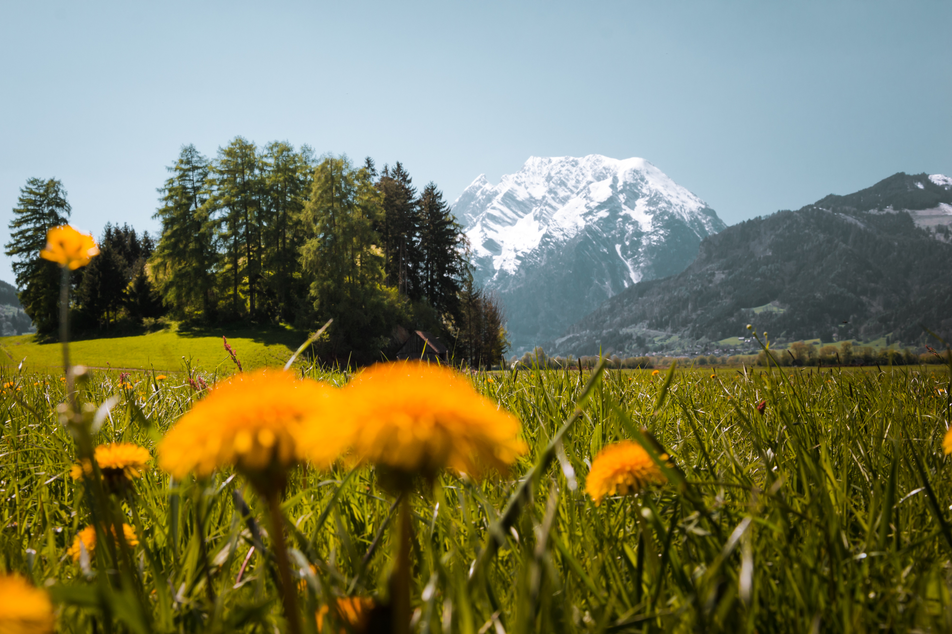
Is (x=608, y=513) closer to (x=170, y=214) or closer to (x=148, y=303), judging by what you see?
(x=170, y=214)

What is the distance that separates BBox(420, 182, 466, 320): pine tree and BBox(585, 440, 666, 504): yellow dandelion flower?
4879cm

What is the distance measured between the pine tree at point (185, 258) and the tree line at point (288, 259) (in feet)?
0.34

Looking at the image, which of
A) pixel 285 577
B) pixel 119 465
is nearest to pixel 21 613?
pixel 285 577

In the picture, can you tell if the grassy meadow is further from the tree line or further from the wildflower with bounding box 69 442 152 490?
the tree line

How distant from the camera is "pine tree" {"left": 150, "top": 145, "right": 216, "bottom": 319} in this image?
1754 inches

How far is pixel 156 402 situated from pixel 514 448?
120 inches

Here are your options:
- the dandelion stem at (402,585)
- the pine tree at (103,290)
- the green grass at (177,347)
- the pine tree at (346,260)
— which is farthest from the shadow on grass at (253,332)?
the dandelion stem at (402,585)

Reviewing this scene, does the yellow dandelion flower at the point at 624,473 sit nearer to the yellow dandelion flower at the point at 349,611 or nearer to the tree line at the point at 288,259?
the yellow dandelion flower at the point at 349,611

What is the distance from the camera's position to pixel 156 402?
9.32 ft

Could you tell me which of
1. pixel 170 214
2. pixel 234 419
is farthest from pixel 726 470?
pixel 170 214

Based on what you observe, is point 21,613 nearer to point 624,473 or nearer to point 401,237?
point 624,473

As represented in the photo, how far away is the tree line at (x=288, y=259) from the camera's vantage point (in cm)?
3838

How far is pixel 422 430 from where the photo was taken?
1.64 feet

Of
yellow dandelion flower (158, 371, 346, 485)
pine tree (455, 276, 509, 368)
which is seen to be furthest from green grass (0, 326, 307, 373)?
yellow dandelion flower (158, 371, 346, 485)
